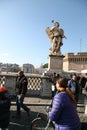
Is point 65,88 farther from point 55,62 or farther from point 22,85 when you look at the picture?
point 55,62

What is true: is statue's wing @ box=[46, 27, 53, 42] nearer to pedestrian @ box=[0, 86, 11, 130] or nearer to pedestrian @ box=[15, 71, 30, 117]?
pedestrian @ box=[15, 71, 30, 117]

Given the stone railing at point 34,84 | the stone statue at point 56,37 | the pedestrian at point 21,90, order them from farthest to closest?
the stone statue at point 56,37
the stone railing at point 34,84
the pedestrian at point 21,90

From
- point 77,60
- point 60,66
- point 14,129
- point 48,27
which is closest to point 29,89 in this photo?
point 60,66

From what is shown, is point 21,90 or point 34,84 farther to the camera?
point 34,84

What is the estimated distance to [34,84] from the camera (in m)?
17.5

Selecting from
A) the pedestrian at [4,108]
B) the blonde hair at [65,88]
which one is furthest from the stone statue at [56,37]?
the blonde hair at [65,88]

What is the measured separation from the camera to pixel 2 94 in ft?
18.7

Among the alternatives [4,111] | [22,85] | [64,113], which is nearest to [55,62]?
[22,85]

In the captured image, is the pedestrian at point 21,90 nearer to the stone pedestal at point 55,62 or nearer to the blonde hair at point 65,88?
the blonde hair at point 65,88

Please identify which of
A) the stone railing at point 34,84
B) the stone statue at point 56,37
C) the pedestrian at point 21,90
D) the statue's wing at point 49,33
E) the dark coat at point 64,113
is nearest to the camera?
the dark coat at point 64,113

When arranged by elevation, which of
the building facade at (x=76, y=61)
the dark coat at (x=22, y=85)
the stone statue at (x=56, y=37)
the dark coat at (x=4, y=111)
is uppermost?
the building facade at (x=76, y=61)

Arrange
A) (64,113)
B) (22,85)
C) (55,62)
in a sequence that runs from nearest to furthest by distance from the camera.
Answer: (64,113) → (22,85) → (55,62)

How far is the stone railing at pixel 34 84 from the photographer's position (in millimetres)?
16438

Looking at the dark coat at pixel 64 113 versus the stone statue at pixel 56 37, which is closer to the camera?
the dark coat at pixel 64 113
